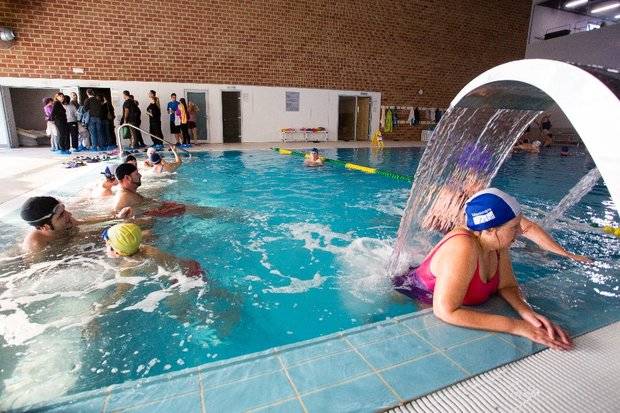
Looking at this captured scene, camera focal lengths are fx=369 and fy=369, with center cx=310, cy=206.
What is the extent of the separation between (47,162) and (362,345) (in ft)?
33.6

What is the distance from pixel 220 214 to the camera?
5727 mm

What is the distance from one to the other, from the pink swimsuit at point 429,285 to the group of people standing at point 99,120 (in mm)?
9736

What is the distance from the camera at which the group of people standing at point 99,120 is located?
11.6m

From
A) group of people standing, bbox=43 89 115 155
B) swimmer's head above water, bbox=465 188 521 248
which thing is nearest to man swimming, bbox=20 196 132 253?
swimmer's head above water, bbox=465 188 521 248

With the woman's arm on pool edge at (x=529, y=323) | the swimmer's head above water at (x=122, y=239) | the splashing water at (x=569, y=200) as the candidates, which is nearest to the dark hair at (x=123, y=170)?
the swimmer's head above water at (x=122, y=239)

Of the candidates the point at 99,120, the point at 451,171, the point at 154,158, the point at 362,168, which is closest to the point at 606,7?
the point at 362,168

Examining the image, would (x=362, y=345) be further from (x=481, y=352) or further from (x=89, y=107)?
(x=89, y=107)

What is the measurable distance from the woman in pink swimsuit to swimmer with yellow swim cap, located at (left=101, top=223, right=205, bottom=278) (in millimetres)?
2393

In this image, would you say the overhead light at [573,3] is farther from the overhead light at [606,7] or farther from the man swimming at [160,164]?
the man swimming at [160,164]

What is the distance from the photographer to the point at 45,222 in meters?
3.51

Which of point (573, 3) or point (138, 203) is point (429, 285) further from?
point (573, 3)

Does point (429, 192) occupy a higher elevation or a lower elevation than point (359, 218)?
higher

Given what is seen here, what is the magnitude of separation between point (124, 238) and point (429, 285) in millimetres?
2809

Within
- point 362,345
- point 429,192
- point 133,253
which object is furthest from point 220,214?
point 362,345
